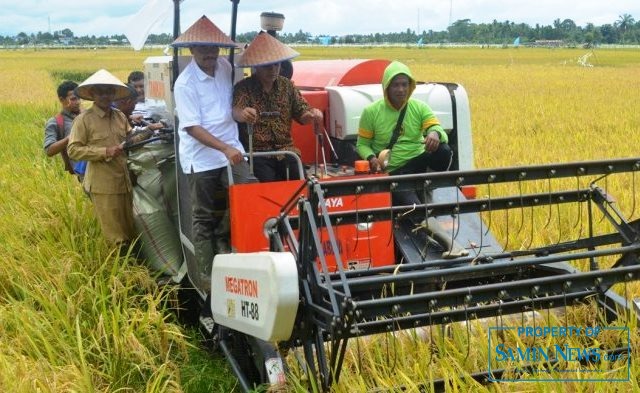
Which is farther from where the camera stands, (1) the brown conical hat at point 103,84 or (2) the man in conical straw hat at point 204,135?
(1) the brown conical hat at point 103,84

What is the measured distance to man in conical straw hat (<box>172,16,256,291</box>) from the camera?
4617 mm

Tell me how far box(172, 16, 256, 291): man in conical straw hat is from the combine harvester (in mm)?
258

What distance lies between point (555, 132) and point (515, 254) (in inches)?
394

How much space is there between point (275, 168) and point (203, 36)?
945mm

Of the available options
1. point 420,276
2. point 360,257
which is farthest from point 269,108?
Result: point 420,276

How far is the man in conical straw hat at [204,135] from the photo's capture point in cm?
462

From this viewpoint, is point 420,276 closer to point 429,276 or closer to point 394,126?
point 429,276

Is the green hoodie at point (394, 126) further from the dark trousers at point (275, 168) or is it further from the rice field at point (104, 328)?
the rice field at point (104, 328)

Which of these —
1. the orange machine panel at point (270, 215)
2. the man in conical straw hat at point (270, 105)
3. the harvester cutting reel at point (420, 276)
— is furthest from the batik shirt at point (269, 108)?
the harvester cutting reel at point (420, 276)

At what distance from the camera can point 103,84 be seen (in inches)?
219

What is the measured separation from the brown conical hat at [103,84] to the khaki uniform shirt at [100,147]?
136 millimetres

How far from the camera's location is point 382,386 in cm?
321

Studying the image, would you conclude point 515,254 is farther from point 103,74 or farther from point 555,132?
point 555,132

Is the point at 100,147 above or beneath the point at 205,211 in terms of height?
above
